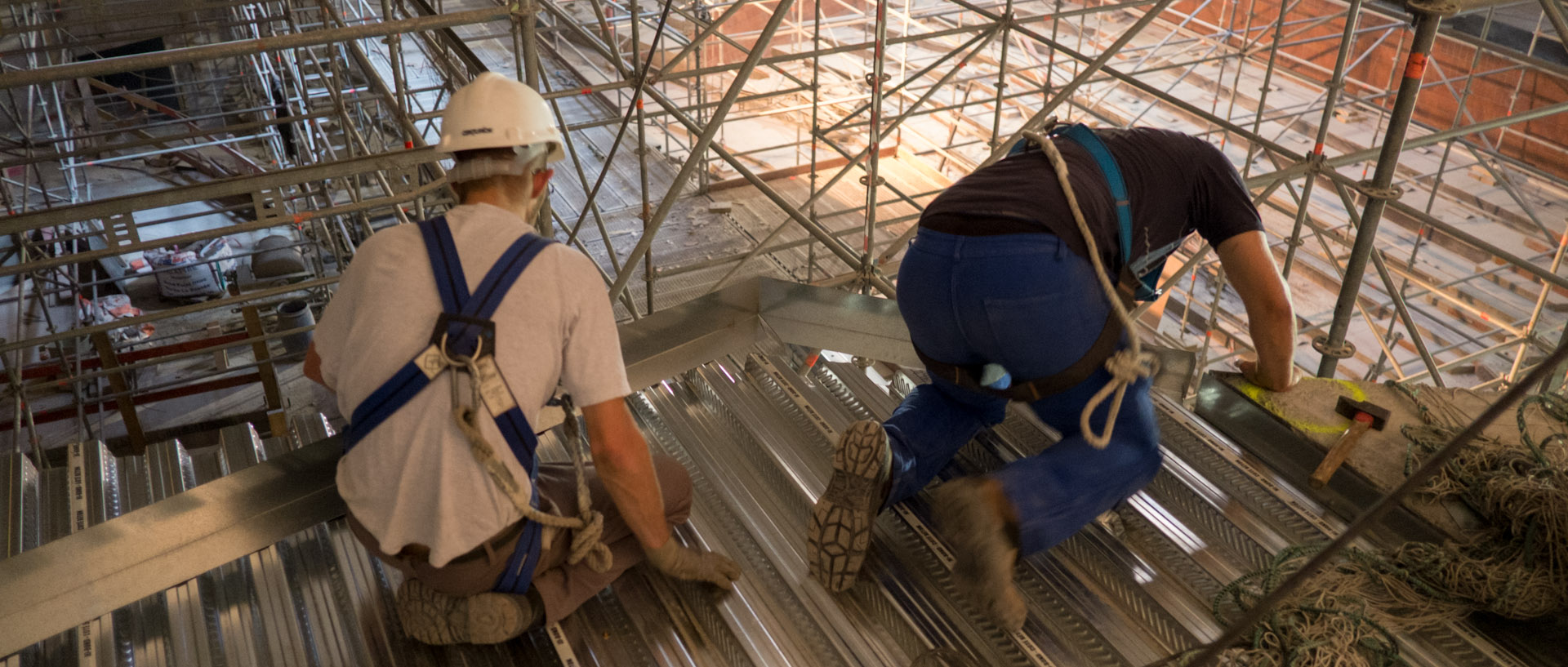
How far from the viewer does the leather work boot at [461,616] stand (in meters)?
2.25

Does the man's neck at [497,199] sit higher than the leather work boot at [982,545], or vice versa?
the man's neck at [497,199]

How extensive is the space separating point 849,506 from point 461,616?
2.82ft

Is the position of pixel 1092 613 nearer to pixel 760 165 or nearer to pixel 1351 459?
pixel 1351 459

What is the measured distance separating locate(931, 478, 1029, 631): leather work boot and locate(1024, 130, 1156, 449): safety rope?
1.04ft

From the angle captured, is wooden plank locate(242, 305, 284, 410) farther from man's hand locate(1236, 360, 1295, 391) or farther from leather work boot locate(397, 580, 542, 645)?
man's hand locate(1236, 360, 1295, 391)

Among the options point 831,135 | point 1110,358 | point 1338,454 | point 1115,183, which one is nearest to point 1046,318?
point 1110,358

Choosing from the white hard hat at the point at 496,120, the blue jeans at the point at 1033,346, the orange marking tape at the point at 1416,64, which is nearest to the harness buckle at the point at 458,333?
the white hard hat at the point at 496,120

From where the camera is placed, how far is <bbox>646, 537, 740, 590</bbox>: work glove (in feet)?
7.87

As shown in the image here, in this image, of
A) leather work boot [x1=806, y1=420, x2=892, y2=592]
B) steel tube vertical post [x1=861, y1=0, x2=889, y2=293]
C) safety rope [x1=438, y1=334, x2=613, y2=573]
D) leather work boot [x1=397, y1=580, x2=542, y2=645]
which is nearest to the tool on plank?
leather work boot [x1=806, y1=420, x2=892, y2=592]

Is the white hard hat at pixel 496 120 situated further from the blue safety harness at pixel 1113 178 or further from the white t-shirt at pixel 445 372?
→ the blue safety harness at pixel 1113 178

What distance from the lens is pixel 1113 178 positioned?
2465mm

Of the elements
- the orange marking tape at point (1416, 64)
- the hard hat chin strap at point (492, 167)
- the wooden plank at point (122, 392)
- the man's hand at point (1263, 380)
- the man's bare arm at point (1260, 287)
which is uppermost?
the orange marking tape at point (1416, 64)

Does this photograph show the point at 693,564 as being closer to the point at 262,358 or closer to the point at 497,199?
the point at 497,199

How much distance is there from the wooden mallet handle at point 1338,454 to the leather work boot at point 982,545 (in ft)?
3.36
